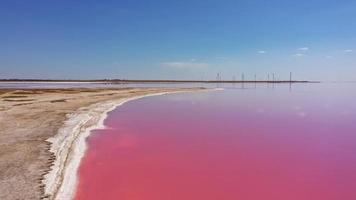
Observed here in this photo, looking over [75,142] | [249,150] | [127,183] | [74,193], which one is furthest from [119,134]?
[74,193]

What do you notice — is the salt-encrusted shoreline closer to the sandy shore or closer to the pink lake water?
the sandy shore

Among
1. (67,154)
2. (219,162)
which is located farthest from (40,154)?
(219,162)

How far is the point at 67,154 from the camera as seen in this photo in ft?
39.8

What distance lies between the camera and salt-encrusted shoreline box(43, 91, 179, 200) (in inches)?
345

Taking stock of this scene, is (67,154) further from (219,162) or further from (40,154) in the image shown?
(219,162)

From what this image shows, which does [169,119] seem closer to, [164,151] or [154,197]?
[164,151]

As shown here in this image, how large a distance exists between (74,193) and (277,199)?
448 cm

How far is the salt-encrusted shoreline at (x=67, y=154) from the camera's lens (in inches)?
345

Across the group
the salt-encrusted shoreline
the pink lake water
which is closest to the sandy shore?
the salt-encrusted shoreline

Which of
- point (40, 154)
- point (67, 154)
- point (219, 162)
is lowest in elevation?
point (219, 162)

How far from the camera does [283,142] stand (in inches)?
628

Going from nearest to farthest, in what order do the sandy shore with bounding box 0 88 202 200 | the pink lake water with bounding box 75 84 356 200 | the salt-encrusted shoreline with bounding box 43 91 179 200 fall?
the sandy shore with bounding box 0 88 202 200 < the salt-encrusted shoreline with bounding box 43 91 179 200 < the pink lake water with bounding box 75 84 356 200

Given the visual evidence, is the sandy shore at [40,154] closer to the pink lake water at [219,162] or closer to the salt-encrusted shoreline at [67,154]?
the salt-encrusted shoreline at [67,154]

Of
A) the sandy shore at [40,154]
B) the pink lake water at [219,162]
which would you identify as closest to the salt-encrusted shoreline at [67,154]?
the sandy shore at [40,154]
